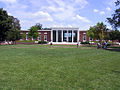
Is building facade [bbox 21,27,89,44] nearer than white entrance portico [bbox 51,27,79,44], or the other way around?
building facade [bbox 21,27,89,44]

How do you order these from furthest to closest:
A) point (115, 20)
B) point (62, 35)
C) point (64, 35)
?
point (64, 35) → point (62, 35) → point (115, 20)

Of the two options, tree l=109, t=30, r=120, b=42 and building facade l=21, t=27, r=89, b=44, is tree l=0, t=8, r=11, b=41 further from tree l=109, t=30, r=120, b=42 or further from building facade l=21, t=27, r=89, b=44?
tree l=109, t=30, r=120, b=42

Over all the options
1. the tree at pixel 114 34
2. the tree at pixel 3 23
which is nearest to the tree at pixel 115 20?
the tree at pixel 114 34

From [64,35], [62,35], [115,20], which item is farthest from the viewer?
[64,35]

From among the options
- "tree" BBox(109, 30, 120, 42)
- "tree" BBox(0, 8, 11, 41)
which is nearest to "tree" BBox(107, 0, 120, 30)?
"tree" BBox(109, 30, 120, 42)

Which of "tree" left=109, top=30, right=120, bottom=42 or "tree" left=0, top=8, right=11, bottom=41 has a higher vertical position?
Result: "tree" left=0, top=8, right=11, bottom=41

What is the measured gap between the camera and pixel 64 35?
60875 millimetres

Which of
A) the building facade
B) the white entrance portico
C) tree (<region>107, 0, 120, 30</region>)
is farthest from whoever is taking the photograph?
the white entrance portico

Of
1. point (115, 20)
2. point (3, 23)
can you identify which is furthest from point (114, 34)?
point (3, 23)

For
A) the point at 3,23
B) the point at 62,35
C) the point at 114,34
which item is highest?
the point at 3,23

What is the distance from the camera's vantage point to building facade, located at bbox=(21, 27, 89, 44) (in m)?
58.5

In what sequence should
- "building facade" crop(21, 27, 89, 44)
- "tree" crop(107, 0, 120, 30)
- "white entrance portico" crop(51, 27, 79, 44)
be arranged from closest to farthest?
"tree" crop(107, 0, 120, 30), "building facade" crop(21, 27, 89, 44), "white entrance portico" crop(51, 27, 79, 44)

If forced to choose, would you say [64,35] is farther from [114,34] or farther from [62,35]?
[114,34]

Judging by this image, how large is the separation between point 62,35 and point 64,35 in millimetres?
1851
